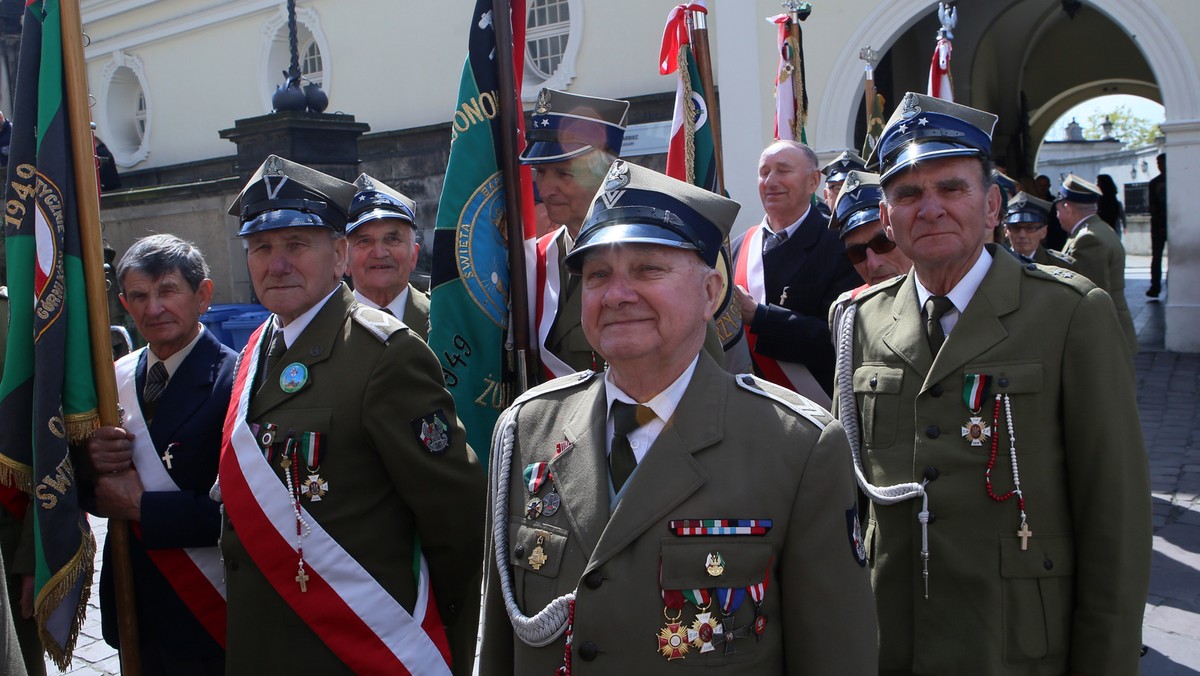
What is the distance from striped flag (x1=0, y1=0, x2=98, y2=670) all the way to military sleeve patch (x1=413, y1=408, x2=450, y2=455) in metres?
1.16

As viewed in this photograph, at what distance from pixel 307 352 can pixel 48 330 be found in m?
0.92

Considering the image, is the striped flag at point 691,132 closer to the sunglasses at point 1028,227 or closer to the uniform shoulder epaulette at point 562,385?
the uniform shoulder epaulette at point 562,385

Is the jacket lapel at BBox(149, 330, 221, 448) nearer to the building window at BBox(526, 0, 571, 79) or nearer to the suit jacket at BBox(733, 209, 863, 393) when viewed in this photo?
the suit jacket at BBox(733, 209, 863, 393)

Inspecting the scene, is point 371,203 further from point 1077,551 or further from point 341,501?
point 1077,551

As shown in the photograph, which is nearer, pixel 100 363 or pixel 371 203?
pixel 100 363

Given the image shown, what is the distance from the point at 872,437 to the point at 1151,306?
15710 mm

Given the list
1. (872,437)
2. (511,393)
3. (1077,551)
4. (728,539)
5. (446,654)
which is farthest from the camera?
(511,393)

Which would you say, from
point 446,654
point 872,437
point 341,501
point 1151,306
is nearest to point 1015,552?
point 872,437

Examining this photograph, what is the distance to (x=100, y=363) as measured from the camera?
3080 mm

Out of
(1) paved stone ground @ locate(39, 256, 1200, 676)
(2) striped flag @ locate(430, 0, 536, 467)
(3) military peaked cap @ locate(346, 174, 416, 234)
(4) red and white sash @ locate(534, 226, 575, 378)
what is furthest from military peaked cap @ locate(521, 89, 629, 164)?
(1) paved stone ground @ locate(39, 256, 1200, 676)

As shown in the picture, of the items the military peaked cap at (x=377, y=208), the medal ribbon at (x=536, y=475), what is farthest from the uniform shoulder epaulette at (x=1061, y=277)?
the military peaked cap at (x=377, y=208)

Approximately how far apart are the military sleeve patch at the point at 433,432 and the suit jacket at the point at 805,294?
64.9 inches

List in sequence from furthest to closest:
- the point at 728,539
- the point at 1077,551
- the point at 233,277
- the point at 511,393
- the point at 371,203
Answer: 1. the point at 233,277
2. the point at 371,203
3. the point at 511,393
4. the point at 1077,551
5. the point at 728,539

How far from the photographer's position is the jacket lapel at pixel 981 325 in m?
2.41
